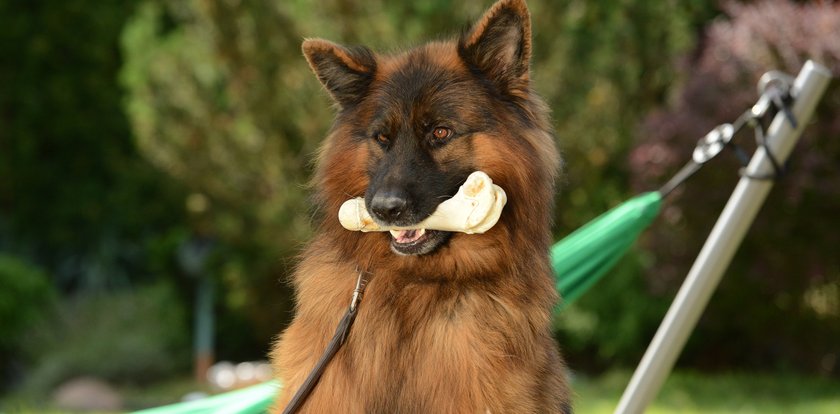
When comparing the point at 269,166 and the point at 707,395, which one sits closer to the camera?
the point at 707,395

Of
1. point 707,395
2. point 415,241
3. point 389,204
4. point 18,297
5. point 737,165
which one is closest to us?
point 389,204

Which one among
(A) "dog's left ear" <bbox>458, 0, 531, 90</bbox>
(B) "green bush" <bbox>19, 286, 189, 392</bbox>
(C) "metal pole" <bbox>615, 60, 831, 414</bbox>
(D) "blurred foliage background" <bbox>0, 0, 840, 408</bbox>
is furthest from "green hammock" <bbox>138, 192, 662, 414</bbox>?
(B) "green bush" <bbox>19, 286, 189, 392</bbox>

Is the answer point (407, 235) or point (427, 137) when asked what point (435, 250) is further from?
point (427, 137)

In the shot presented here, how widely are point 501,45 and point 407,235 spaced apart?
0.69 meters

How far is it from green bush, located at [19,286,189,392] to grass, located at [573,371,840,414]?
630cm

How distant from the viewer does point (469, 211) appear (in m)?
3.18

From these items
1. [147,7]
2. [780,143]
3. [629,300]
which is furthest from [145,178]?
[780,143]

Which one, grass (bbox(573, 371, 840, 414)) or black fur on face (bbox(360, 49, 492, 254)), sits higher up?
black fur on face (bbox(360, 49, 492, 254))

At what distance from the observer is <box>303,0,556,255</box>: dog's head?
10.5 feet

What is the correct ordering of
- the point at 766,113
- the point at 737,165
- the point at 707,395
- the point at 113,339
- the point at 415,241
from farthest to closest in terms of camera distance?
the point at 113,339, the point at 707,395, the point at 737,165, the point at 766,113, the point at 415,241

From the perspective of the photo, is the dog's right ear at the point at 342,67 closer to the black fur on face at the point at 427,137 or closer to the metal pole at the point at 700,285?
the black fur on face at the point at 427,137

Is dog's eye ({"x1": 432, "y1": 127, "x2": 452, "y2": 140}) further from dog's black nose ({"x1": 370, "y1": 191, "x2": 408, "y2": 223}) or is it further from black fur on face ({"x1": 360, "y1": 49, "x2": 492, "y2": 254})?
dog's black nose ({"x1": 370, "y1": 191, "x2": 408, "y2": 223})

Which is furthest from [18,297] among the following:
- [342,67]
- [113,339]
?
[342,67]

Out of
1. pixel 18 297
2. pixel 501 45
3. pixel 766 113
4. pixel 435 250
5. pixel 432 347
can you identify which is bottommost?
pixel 18 297
